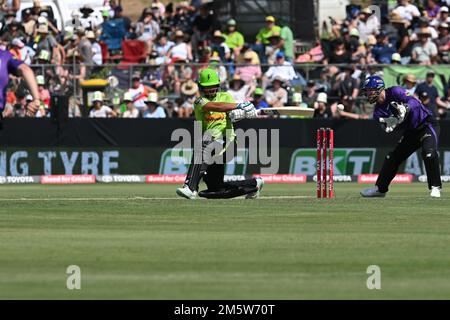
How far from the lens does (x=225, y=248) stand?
1224 centimetres

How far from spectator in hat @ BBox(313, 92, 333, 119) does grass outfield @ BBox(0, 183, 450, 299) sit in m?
9.97

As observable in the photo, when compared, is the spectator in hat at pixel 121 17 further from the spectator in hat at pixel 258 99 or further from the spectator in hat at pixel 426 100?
the spectator in hat at pixel 426 100

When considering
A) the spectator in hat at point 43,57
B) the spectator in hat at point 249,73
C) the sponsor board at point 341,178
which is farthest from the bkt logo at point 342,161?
the spectator in hat at point 43,57

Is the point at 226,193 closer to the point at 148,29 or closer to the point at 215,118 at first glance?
the point at 215,118

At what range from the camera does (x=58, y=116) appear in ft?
91.5

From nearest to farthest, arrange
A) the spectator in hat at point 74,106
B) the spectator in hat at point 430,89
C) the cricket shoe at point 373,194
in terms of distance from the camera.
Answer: the cricket shoe at point 373,194 → the spectator in hat at point 430,89 → the spectator in hat at point 74,106

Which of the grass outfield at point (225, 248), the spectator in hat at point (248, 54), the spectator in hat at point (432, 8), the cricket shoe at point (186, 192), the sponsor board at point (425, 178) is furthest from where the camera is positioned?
the spectator in hat at point (432, 8)

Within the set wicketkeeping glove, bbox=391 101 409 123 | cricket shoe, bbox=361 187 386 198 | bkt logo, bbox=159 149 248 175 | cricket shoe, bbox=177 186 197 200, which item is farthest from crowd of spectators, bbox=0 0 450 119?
cricket shoe, bbox=177 186 197 200

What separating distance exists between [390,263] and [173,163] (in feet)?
56.6

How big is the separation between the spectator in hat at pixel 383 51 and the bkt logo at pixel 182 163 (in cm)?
462

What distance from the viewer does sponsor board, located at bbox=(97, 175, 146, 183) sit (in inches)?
1105

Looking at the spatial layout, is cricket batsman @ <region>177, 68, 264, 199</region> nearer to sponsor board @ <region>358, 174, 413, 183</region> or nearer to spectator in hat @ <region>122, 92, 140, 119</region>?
sponsor board @ <region>358, 174, 413, 183</region>

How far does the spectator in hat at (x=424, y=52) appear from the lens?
3034cm
